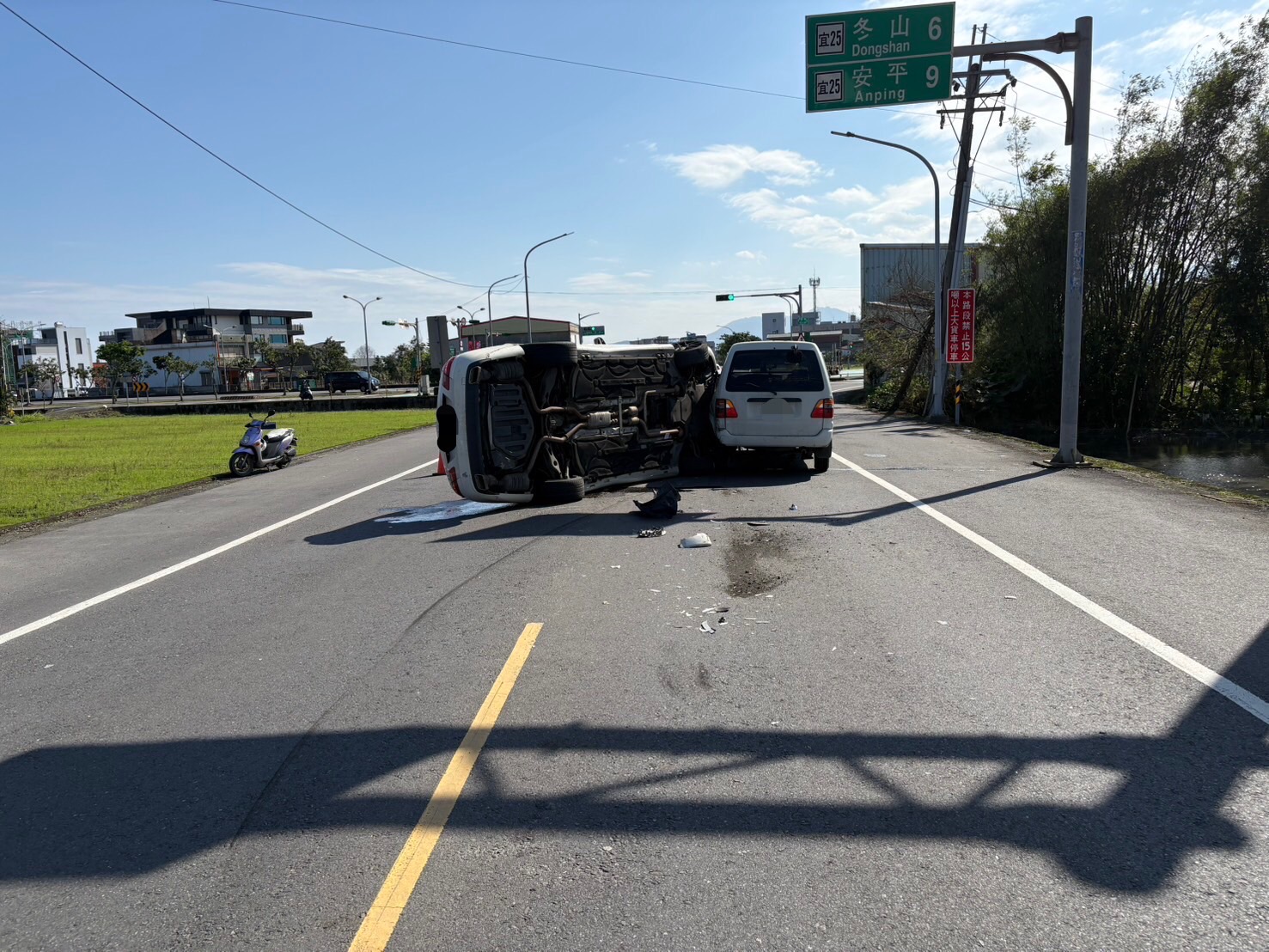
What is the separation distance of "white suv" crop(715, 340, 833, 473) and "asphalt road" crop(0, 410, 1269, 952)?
4.88m

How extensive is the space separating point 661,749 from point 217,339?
108 meters

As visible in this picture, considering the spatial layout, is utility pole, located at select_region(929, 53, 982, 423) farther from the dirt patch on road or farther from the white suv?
the dirt patch on road

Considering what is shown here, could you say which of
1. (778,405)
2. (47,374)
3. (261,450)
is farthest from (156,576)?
(47,374)

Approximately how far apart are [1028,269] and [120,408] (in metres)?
46.6

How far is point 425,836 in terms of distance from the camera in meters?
3.45

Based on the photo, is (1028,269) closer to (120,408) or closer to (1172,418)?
(1172,418)

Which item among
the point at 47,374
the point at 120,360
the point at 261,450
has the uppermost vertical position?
the point at 120,360

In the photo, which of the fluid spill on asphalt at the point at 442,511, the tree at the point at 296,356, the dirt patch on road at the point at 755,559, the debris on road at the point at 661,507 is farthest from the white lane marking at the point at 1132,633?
the tree at the point at 296,356

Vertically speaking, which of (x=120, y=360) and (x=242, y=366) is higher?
(x=120, y=360)

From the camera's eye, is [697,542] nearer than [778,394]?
Yes

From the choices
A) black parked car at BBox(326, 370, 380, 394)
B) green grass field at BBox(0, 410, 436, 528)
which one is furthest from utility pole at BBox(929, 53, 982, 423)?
black parked car at BBox(326, 370, 380, 394)

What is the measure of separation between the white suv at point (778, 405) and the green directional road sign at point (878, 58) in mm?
5645

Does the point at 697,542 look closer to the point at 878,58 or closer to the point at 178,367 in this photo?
the point at 878,58

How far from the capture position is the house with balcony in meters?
100
